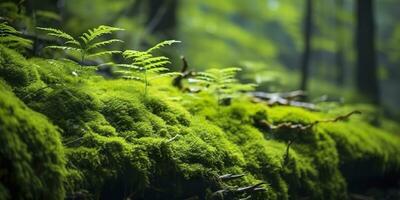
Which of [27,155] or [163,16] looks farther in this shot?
[163,16]

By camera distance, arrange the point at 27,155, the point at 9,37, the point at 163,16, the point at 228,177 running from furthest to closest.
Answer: the point at 163,16 → the point at 228,177 → the point at 9,37 → the point at 27,155

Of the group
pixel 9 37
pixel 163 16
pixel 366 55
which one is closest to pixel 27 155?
pixel 9 37

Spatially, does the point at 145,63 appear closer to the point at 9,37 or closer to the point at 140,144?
the point at 140,144

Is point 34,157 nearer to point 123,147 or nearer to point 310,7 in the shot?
point 123,147

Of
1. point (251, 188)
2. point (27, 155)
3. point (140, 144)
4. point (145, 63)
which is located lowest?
point (251, 188)

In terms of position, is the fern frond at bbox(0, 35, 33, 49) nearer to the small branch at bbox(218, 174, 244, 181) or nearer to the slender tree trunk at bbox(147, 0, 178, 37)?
the small branch at bbox(218, 174, 244, 181)

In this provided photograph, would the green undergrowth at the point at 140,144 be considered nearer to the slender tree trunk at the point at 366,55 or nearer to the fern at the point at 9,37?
the fern at the point at 9,37


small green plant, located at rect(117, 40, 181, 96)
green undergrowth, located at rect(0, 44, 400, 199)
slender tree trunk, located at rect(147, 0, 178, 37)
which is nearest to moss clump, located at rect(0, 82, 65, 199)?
green undergrowth, located at rect(0, 44, 400, 199)

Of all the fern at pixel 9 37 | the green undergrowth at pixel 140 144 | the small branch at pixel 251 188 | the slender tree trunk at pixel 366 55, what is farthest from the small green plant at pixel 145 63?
the slender tree trunk at pixel 366 55

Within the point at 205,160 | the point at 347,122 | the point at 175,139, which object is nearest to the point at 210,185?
the point at 205,160
